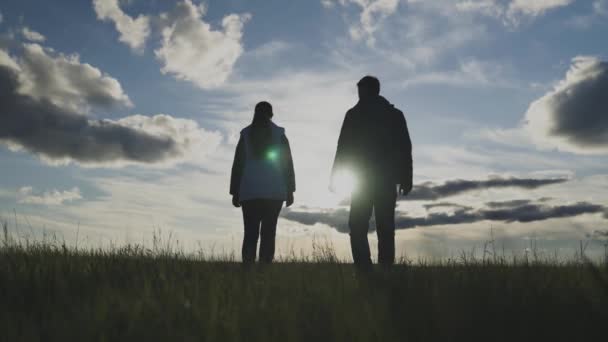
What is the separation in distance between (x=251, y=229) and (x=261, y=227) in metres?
0.16

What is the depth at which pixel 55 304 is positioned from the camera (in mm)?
4195

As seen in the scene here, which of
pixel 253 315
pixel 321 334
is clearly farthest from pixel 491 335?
pixel 253 315

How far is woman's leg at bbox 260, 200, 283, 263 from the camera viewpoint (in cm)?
755

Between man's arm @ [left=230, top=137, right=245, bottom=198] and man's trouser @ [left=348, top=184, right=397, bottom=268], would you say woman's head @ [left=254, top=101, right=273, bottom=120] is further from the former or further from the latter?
man's trouser @ [left=348, top=184, right=397, bottom=268]

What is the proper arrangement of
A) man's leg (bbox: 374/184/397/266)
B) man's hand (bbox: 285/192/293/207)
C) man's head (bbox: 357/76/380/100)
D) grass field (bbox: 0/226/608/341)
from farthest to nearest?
1. man's hand (bbox: 285/192/293/207)
2. man's head (bbox: 357/76/380/100)
3. man's leg (bbox: 374/184/397/266)
4. grass field (bbox: 0/226/608/341)

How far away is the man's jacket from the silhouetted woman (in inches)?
36.1

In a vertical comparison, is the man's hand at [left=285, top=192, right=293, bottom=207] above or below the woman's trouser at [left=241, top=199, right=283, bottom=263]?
above

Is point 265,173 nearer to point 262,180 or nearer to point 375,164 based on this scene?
point 262,180

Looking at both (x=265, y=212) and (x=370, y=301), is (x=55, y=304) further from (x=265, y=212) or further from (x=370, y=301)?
(x=265, y=212)

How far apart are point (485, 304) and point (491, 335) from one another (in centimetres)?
59

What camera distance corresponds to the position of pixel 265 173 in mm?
7598

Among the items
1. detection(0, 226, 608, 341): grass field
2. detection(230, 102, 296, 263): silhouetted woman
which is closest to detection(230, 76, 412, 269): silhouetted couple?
detection(230, 102, 296, 263): silhouetted woman

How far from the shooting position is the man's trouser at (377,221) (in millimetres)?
6953

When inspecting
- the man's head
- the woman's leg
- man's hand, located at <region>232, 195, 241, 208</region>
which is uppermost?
the man's head
